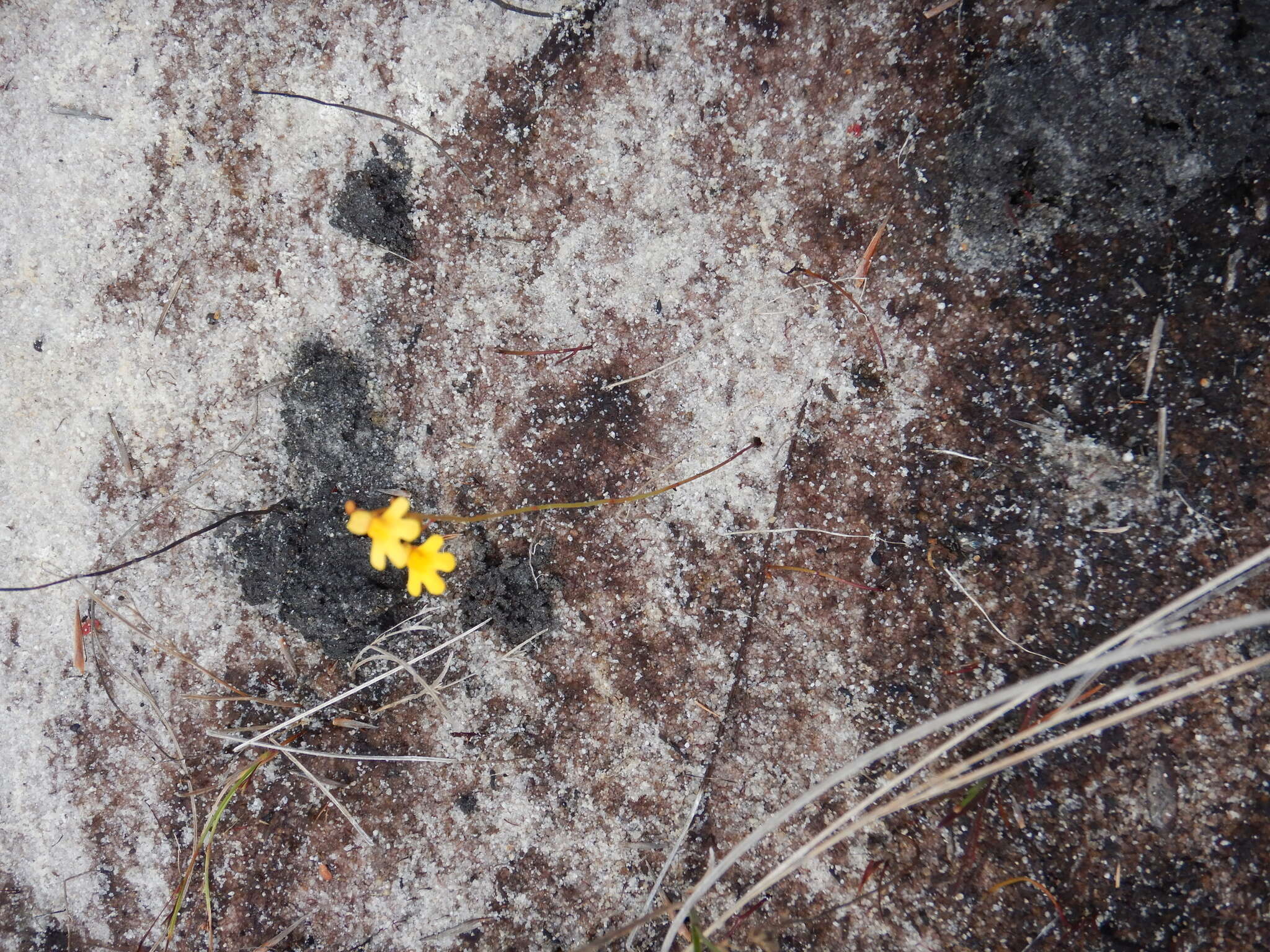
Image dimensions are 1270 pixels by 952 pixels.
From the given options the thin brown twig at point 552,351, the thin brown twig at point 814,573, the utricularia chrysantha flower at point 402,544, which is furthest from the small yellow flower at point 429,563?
the thin brown twig at point 814,573

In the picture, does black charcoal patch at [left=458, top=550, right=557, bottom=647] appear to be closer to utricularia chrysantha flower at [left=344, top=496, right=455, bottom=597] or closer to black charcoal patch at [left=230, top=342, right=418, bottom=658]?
black charcoal patch at [left=230, top=342, right=418, bottom=658]

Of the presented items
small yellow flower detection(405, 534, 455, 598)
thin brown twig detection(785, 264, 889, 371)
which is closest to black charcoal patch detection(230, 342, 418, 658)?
small yellow flower detection(405, 534, 455, 598)

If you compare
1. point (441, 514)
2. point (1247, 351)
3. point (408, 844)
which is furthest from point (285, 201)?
point (1247, 351)

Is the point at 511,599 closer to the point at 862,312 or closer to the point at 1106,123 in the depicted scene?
the point at 862,312

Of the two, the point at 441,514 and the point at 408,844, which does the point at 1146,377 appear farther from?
the point at 408,844

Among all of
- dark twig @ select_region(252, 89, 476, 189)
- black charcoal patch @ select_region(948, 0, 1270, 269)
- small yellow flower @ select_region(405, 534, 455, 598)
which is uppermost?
dark twig @ select_region(252, 89, 476, 189)

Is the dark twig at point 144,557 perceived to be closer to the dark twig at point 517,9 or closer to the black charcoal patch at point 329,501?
the black charcoal patch at point 329,501
